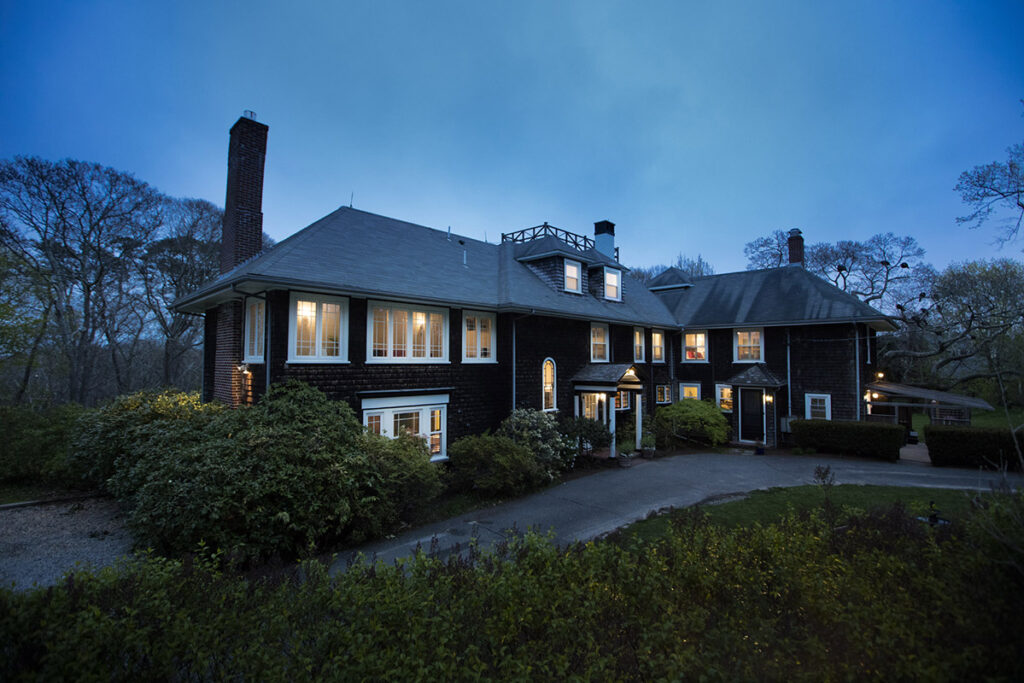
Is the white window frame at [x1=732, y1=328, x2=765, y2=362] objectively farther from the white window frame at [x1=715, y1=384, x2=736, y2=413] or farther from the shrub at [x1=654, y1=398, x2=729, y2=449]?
the shrub at [x1=654, y1=398, x2=729, y2=449]

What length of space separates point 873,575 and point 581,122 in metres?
120

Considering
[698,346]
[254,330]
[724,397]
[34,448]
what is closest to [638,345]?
[698,346]

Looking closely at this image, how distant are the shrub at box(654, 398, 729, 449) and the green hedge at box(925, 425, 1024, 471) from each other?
6.66 metres

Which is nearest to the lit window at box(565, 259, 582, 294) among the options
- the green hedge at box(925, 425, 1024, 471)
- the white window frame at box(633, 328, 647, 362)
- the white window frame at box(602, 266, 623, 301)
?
the white window frame at box(602, 266, 623, 301)

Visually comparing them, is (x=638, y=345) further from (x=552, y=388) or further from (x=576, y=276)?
(x=552, y=388)

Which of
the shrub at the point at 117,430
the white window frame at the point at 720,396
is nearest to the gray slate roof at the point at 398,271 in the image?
the shrub at the point at 117,430

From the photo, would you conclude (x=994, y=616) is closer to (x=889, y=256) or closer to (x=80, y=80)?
(x=80, y=80)

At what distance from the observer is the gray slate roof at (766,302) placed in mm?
18078

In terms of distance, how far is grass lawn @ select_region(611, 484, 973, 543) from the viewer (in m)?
8.80

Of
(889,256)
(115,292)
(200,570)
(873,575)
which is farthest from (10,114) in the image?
(889,256)

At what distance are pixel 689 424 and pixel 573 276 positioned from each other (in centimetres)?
829

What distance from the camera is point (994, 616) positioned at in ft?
8.55

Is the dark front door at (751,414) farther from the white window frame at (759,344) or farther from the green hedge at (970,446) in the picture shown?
the green hedge at (970,446)

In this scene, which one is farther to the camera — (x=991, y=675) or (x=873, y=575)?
(x=873, y=575)
